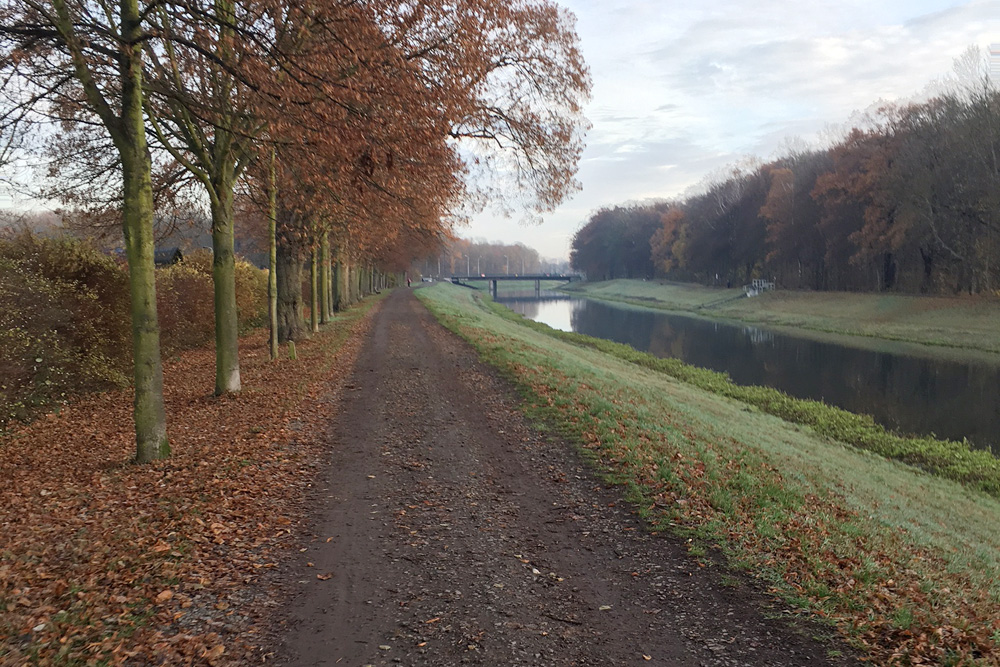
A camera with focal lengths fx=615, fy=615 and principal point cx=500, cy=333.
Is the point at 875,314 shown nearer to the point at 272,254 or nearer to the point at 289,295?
the point at 289,295

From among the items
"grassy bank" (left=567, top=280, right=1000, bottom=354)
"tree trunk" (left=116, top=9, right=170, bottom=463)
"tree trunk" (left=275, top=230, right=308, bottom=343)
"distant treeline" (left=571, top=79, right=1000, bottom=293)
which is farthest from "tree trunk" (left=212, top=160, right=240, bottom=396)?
"distant treeline" (left=571, top=79, right=1000, bottom=293)

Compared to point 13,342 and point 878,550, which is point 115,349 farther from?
point 878,550

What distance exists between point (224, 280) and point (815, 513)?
1171cm

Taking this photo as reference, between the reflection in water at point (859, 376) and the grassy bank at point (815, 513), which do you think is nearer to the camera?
the grassy bank at point (815, 513)

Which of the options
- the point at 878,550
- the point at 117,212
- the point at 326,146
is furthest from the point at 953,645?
the point at 117,212

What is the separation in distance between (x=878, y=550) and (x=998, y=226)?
41866 millimetres

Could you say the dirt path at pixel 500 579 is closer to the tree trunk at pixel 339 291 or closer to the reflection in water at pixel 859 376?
the reflection in water at pixel 859 376

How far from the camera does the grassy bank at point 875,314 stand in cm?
3434

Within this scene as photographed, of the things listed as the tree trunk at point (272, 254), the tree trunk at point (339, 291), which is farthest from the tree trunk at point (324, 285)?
the tree trunk at point (272, 254)

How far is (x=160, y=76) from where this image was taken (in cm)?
1023

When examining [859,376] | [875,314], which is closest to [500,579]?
[859,376]

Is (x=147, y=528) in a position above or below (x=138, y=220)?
below

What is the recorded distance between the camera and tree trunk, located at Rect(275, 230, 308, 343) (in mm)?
22172

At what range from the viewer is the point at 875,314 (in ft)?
143
